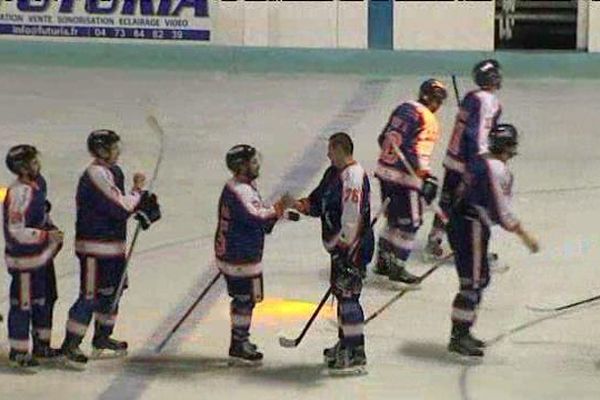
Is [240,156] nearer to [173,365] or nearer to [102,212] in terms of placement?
[102,212]

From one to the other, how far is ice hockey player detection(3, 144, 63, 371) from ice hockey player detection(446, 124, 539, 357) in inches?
62.6

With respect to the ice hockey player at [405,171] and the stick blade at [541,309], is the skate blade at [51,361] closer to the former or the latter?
the ice hockey player at [405,171]

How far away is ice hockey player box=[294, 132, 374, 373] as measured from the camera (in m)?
5.92

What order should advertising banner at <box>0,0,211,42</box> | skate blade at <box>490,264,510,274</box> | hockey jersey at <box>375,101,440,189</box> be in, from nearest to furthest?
hockey jersey at <box>375,101,440,189</box> < skate blade at <box>490,264,510,274</box> < advertising banner at <box>0,0,211,42</box>

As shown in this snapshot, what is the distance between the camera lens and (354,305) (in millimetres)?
5992

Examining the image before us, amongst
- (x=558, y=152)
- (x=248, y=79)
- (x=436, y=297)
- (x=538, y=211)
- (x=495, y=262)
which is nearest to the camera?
(x=436, y=297)

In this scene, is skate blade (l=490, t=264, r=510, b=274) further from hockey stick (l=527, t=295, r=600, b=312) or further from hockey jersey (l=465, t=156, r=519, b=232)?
hockey jersey (l=465, t=156, r=519, b=232)

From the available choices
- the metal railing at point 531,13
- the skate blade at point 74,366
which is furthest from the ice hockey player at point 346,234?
the metal railing at point 531,13

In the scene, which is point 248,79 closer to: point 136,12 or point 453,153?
point 136,12

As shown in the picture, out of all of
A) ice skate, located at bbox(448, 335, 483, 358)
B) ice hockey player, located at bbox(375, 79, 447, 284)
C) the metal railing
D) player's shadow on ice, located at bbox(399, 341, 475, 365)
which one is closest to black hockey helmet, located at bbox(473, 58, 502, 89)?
ice hockey player, located at bbox(375, 79, 447, 284)

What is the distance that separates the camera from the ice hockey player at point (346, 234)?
5.92 meters

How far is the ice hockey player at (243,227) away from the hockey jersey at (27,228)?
2.14ft

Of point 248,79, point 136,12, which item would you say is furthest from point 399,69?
point 136,12

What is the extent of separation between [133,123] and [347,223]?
20.4ft
